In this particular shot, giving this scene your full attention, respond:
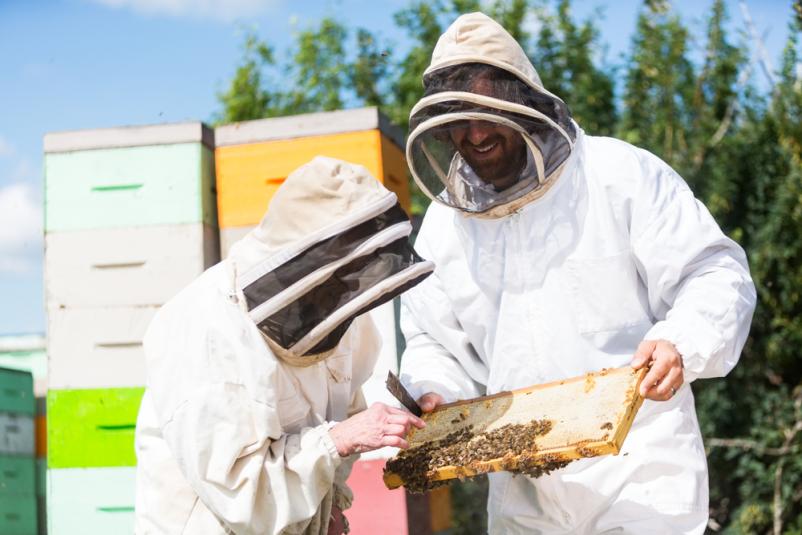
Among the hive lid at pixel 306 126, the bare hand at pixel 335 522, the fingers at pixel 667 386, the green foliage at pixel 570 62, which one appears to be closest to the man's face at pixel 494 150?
the fingers at pixel 667 386

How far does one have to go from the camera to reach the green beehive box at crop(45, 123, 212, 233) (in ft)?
16.1

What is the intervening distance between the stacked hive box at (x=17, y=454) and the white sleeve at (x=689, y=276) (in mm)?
3852

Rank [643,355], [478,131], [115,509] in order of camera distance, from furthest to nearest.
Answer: [115,509]
[478,131]
[643,355]

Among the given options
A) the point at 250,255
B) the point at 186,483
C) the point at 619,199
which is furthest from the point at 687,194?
the point at 186,483

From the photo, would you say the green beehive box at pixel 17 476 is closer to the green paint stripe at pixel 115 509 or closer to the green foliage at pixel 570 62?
the green paint stripe at pixel 115 509

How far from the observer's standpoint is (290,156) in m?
4.94

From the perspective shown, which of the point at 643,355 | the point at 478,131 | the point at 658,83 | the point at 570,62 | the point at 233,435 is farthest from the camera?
the point at 570,62

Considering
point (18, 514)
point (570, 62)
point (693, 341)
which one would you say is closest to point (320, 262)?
point (693, 341)

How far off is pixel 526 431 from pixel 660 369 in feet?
1.41

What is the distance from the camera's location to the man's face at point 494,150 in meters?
3.14

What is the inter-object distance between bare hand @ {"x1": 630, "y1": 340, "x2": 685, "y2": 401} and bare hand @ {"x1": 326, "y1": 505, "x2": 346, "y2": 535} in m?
1.08

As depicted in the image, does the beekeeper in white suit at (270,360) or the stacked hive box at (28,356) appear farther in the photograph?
the stacked hive box at (28,356)

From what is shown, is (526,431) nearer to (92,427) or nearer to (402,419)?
(402,419)

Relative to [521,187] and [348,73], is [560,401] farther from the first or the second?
[348,73]
